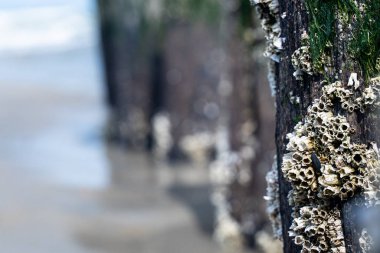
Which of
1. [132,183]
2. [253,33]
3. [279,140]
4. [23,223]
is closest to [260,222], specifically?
[253,33]

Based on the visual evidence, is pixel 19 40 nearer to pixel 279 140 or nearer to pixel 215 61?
pixel 215 61

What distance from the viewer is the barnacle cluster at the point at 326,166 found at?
234 cm

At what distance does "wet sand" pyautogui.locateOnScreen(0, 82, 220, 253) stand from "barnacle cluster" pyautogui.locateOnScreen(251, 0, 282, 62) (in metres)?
5.87

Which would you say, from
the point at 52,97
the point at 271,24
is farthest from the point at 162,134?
the point at 271,24

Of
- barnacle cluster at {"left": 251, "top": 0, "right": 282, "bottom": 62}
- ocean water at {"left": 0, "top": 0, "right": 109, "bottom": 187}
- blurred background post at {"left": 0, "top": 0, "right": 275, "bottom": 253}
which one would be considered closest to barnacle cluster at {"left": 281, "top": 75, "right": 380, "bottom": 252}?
barnacle cluster at {"left": 251, "top": 0, "right": 282, "bottom": 62}

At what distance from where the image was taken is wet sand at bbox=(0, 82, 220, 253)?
8625 millimetres

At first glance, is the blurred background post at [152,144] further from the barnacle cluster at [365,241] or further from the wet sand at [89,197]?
the barnacle cluster at [365,241]

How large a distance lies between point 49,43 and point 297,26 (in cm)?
2769

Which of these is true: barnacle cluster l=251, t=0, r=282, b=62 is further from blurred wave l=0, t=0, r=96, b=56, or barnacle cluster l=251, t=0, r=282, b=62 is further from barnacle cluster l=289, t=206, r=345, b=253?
blurred wave l=0, t=0, r=96, b=56

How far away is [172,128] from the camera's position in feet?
41.5

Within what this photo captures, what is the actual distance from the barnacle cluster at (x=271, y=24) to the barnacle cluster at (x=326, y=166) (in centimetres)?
23

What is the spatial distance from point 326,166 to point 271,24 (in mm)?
476

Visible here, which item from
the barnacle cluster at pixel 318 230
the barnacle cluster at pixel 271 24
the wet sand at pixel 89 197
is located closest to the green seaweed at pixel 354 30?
the barnacle cluster at pixel 271 24

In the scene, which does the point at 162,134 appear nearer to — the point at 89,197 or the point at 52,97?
the point at 89,197
